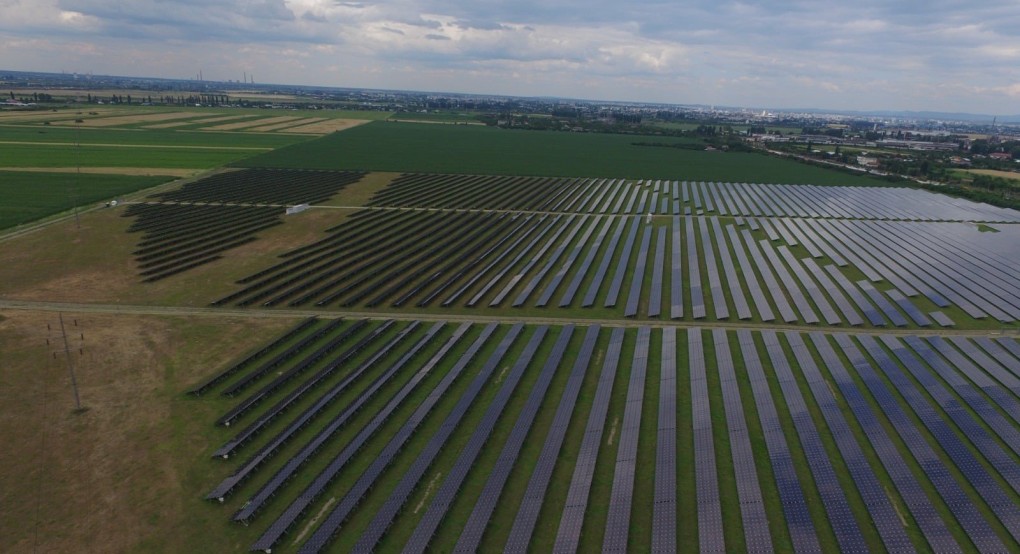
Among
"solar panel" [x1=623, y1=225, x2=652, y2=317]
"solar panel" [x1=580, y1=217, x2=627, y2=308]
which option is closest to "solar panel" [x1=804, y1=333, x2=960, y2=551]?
"solar panel" [x1=623, y1=225, x2=652, y2=317]

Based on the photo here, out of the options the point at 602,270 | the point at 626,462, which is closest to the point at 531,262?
the point at 602,270

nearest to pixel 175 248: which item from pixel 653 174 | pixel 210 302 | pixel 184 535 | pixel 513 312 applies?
pixel 210 302

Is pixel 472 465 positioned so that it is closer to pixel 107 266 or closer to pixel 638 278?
pixel 638 278

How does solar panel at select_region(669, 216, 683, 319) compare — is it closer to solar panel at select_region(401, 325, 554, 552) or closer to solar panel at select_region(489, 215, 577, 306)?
solar panel at select_region(401, 325, 554, 552)

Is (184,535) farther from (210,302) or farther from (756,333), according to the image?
(756,333)

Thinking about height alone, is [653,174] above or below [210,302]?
above
